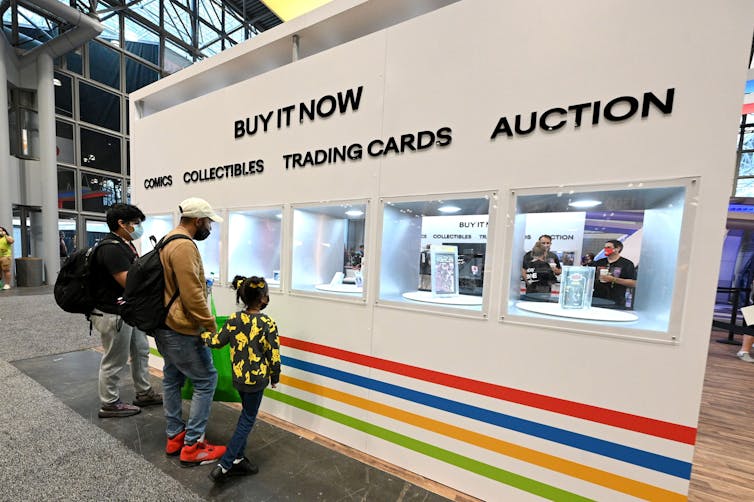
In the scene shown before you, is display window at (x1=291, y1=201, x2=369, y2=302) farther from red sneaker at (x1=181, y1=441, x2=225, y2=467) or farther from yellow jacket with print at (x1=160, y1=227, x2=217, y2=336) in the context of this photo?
red sneaker at (x1=181, y1=441, x2=225, y2=467)

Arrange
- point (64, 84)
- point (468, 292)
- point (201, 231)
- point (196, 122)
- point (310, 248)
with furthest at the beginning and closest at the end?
point (64, 84), point (196, 122), point (310, 248), point (468, 292), point (201, 231)

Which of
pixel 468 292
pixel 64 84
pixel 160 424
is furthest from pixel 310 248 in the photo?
pixel 64 84

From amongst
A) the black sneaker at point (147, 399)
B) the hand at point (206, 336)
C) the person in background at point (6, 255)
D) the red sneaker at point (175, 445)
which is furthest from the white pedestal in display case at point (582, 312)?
the person in background at point (6, 255)

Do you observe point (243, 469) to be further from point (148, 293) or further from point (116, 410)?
point (116, 410)

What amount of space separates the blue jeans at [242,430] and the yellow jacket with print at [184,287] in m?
0.49

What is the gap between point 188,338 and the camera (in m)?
2.05

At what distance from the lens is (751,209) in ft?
24.1

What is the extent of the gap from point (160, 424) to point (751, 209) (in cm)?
1158

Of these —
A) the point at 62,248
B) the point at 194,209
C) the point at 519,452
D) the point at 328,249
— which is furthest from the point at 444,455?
the point at 62,248

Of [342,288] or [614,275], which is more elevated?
[614,275]

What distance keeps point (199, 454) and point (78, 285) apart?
1.56 metres

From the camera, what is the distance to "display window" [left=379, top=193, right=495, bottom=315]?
2141 mm

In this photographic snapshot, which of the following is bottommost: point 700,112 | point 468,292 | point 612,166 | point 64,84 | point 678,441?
point 678,441

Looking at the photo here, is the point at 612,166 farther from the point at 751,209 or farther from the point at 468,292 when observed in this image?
the point at 751,209
